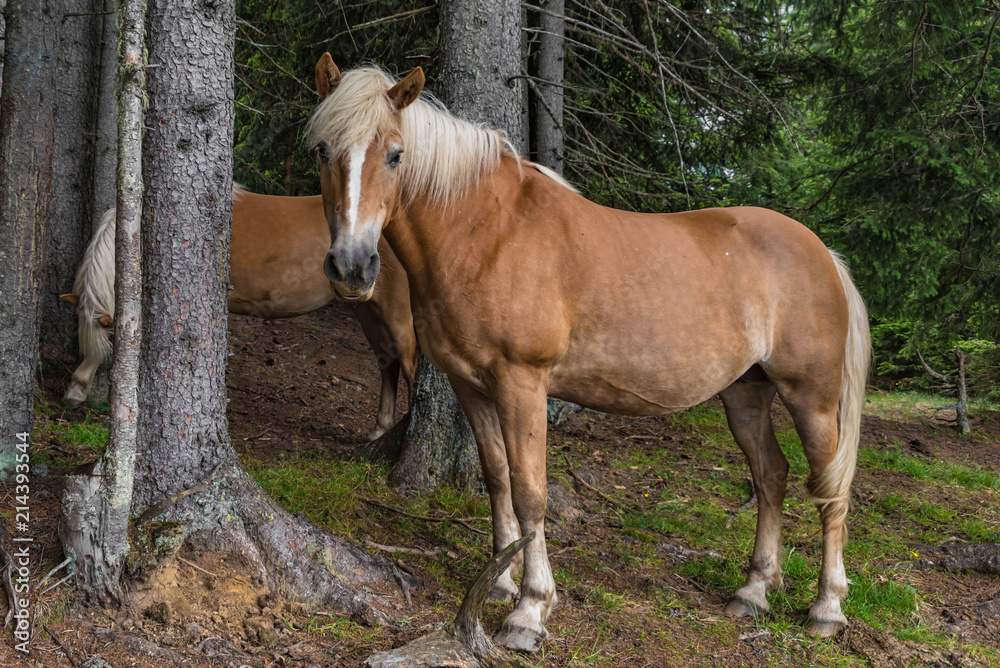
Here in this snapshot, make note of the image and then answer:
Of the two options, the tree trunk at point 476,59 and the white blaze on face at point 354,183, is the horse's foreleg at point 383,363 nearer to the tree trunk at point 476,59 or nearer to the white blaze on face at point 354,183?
the tree trunk at point 476,59

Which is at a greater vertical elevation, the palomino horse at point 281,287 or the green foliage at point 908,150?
the green foliage at point 908,150

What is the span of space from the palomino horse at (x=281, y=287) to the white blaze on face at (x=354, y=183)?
10.1 ft

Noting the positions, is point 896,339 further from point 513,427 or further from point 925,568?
point 513,427

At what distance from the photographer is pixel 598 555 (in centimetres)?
458

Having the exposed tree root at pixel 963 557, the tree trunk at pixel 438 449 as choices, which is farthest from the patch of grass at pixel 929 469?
the tree trunk at pixel 438 449

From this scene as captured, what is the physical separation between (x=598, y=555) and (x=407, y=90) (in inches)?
118

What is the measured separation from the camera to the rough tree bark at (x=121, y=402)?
2920 mm

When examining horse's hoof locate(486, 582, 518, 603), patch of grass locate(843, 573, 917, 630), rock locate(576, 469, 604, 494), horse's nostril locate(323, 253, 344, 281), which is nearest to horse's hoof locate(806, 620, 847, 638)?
patch of grass locate(843, 573, 917, 630)

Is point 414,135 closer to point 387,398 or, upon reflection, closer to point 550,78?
point 387,398

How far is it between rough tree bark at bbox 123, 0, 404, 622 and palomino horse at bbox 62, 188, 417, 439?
9.42ft

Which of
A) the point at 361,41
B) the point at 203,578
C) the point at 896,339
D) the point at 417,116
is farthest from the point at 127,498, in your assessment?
the point at 896,339

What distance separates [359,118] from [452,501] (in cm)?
267

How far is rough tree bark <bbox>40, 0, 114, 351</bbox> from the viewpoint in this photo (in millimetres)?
6559

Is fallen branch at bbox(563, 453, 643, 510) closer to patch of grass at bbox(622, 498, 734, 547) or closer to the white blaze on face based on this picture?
patch of grass at bbox(622, 498, 734, 547)
